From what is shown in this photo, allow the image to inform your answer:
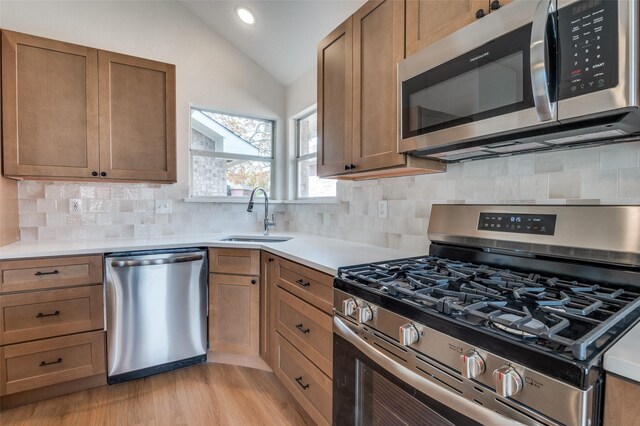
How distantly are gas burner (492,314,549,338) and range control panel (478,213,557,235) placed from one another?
0.59 m

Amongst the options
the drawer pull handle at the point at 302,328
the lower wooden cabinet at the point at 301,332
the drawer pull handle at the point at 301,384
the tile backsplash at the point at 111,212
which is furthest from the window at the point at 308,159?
the drawer pull handle at the point at 301,384

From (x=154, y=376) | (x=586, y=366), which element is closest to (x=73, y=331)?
(x=154, y=376)

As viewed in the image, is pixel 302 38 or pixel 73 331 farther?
pixel 302 38

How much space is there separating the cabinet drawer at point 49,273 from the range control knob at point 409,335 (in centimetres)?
198

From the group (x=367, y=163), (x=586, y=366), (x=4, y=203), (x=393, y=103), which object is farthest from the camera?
(x=4, y=203)

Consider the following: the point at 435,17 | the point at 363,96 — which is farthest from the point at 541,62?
the point at 363,96

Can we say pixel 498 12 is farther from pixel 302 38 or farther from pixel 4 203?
pixel 4 203

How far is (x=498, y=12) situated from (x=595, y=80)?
0.39 meters

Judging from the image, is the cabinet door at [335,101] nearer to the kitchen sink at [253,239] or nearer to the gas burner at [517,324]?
the kitchen sink at [253,239]

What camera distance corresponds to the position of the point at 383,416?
3.33 ft

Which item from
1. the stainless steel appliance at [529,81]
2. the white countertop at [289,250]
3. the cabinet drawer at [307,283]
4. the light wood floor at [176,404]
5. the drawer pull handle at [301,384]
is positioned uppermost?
the stainless steel appliance at [529,81]

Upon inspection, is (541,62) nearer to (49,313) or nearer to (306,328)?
(306,328)

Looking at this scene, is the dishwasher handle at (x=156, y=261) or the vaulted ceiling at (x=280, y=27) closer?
the dishwasher handle at (x=156, y=261)

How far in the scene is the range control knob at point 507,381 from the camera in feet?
2.08
